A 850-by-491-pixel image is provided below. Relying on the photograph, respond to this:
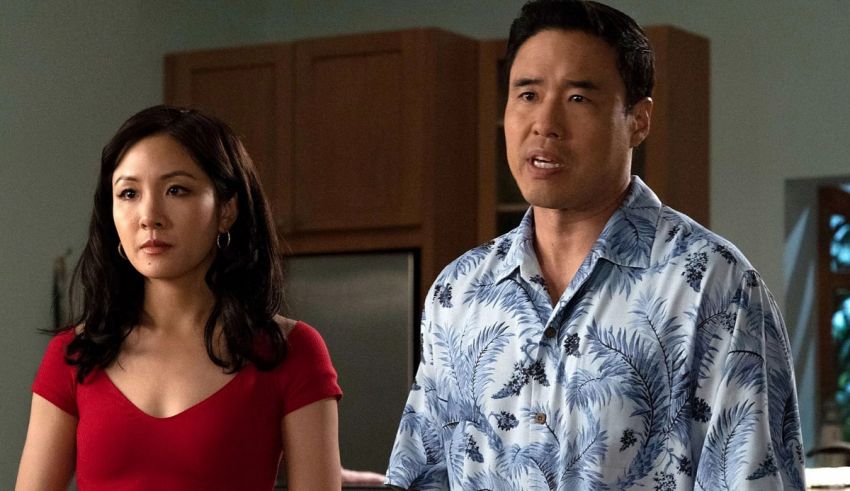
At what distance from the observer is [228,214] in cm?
170

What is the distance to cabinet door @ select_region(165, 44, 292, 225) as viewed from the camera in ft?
15.9

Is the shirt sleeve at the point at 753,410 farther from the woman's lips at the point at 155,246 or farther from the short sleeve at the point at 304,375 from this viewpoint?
the woman's lips at the point at 155,246

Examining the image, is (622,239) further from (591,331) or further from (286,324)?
(286,324)

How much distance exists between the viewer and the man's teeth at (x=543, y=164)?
1525 millimetres

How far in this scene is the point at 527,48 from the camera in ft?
5.25

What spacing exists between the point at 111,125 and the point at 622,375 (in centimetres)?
375

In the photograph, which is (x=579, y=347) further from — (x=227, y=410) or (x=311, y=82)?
(x=311, y=82)

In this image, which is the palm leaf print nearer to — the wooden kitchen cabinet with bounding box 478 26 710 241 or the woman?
the woman

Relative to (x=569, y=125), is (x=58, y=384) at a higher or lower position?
lower

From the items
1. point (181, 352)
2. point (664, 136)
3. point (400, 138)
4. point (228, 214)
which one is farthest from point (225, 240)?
point (400, 138)

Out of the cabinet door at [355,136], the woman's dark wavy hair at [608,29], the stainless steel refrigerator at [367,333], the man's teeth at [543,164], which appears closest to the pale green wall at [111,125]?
the cabinet door at [355,136]

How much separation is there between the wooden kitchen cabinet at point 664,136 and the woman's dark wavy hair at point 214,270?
2.53 m

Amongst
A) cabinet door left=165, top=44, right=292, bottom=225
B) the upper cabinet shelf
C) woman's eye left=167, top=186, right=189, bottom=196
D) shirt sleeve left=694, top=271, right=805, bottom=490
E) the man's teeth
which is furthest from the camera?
cabinet door left=165, top=44, right=292, bottom=225

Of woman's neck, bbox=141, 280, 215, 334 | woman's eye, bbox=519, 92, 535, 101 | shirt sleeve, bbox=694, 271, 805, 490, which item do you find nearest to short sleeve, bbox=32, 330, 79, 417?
woman's neck, bbox=141, 280, 215, 334
